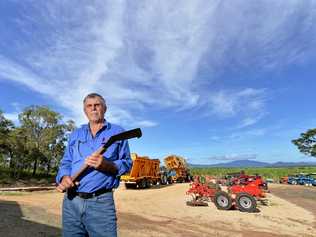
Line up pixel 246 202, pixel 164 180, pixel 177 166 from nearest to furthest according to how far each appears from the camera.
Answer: pixel 246 202, pixel 164 180, pixel 177 166

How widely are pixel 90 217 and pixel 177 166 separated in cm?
2945

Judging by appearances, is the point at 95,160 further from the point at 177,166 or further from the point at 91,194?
the point at 177,166

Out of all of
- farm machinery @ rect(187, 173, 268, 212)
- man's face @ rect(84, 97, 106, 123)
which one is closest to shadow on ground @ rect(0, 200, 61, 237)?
man's face @ rect(84, 97, 106, 123)

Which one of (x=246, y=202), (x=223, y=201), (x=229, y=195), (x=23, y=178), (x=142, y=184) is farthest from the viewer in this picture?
(x=23, y=178)

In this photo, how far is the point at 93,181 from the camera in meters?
2.82

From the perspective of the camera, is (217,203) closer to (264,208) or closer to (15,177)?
(264,208)

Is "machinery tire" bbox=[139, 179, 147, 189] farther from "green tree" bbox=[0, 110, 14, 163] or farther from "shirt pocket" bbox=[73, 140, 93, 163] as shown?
"shirt pocket" bbox=[73, 140, 93, 163]

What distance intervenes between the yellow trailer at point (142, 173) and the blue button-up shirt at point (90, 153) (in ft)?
64.6

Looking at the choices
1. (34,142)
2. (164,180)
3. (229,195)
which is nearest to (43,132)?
(34,142)

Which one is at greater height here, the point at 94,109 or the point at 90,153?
the point at 94,109

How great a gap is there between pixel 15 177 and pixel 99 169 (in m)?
34.6

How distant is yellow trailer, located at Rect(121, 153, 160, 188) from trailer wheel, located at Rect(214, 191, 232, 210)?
34.2 feet

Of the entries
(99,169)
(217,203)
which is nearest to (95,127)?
(99,169)

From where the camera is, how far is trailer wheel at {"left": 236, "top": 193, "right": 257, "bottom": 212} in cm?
1242
